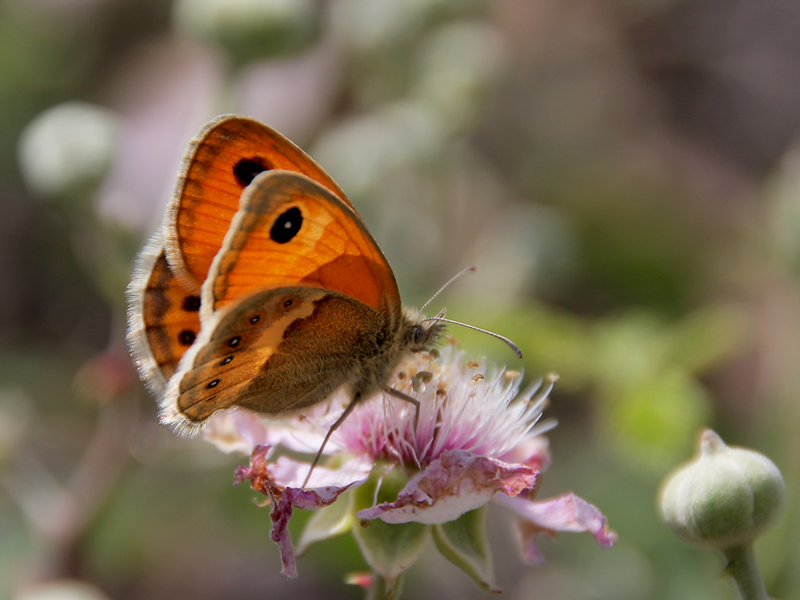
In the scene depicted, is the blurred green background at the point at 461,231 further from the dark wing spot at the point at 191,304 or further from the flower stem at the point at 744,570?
the dark wing spot at the point at 191,304

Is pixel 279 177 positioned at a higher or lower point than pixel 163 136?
higher

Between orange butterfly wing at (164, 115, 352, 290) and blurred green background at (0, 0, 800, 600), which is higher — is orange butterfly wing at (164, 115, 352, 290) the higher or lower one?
the higher one

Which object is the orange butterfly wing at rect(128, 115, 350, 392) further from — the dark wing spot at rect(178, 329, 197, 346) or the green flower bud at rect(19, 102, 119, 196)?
the green flower bud at rect(19, 102, 119, 196)

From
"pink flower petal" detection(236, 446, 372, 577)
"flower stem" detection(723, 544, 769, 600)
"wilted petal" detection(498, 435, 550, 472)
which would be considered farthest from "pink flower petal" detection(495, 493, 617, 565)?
"pink flower petal" detection(236, 446, 372, 577)

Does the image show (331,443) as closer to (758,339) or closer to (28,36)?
(758,339)

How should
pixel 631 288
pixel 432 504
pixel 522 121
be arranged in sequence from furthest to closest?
pixel 522 121
pixel 631 288
pixel 432 504

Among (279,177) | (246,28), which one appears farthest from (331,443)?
(246,28)
